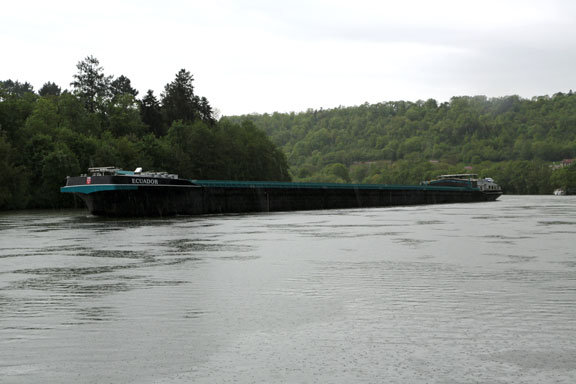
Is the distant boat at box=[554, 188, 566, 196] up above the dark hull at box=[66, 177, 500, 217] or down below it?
below

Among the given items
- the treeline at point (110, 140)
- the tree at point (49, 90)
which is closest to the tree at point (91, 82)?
the treeline at point (110, 140)

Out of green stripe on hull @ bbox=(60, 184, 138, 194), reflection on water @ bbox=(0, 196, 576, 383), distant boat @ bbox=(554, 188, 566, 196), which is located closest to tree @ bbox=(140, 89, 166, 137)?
green stripe on hull @ bbox=(60, 184, 138, 194)

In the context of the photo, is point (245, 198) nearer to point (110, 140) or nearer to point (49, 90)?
point (110, 140)

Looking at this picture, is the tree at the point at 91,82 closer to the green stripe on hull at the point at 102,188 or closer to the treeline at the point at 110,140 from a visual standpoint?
the treeline at the point at 110,140

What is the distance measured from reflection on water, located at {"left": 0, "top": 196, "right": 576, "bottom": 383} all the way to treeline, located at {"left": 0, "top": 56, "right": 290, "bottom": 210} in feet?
176

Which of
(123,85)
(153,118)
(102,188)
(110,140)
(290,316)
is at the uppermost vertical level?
(123,85)

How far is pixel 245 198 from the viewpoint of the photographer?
58.5 metres

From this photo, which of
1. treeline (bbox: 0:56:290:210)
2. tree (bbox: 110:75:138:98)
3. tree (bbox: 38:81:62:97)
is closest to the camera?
treeline (bbox: 0:56:290:210)

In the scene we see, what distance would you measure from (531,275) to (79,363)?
11475 mm

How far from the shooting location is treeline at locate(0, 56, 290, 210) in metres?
71.3

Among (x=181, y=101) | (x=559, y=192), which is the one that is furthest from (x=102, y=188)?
(x=559, y=192)

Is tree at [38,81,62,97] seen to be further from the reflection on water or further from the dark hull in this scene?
the reflection on water

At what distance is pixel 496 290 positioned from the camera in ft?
41.8

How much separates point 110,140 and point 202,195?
1614 inches
